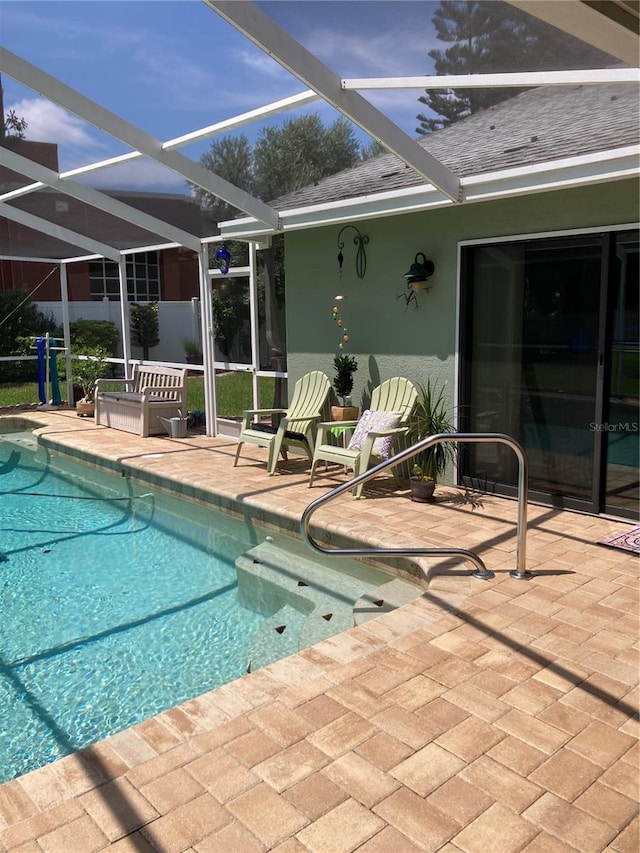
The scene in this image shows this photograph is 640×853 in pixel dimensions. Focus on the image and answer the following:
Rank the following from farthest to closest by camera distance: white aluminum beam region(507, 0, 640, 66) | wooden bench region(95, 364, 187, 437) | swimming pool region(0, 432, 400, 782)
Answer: wooden bench region(95, 364, 187, 437), swimming pool region(0, 432, 400, 782), white aluminum beam region(507, 0, 640, 66)

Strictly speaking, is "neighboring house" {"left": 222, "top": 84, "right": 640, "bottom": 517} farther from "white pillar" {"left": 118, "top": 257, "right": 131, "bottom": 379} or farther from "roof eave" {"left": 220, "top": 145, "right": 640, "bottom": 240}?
"white pillar" {"left": 118, "top": 257, "right": 131, "bottom": 379}

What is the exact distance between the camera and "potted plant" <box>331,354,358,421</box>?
289 inches

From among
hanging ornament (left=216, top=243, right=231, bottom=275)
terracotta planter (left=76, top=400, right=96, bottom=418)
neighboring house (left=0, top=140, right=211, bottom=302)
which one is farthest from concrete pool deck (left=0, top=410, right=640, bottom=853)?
terracotta planter (left=76, top=400, right=96, bottom=418)

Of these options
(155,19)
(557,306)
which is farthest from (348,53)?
(557,306)

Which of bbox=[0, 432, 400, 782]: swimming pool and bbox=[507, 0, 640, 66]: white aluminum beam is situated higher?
bbox=[507, 0, 640, 66]: white aluminum beam

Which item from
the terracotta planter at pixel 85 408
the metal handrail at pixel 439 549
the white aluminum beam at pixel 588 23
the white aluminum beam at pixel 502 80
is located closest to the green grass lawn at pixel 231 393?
the terracotta planter at pixel 85 408

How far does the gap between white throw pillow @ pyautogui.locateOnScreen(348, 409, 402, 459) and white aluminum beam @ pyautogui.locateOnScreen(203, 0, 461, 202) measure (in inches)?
81.6

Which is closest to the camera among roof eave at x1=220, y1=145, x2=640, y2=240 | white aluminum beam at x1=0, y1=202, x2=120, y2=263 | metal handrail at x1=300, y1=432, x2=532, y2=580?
metal handrail at x1=300, y1=432, x2=532, y2=580

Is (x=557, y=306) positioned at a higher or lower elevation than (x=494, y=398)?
higher

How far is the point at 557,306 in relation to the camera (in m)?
5.60

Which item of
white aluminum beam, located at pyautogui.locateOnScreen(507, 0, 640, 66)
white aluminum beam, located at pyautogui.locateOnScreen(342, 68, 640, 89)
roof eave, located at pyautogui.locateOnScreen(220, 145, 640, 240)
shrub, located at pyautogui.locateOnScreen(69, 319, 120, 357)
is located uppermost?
white aluminum beam, located at pyautogui.locateOnScreen(342, 68, 640, 89)

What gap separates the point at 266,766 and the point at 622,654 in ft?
6.13

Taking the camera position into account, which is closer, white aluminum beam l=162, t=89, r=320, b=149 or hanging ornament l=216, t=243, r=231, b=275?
white aluminum beam l=162, t=89, r=320, b=149

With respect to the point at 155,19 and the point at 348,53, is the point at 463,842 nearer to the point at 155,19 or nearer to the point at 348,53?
the point at 348,53
